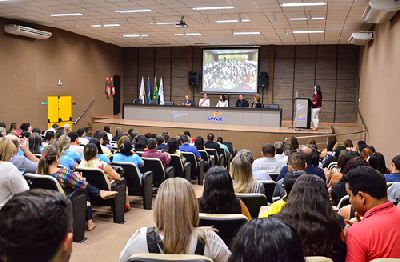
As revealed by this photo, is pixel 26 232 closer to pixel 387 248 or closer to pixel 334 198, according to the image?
pixel 387 248

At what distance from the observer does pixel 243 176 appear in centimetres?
395

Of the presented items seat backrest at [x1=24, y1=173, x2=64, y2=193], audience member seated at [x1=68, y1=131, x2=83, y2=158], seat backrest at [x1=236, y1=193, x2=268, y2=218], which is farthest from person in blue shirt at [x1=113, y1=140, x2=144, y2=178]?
seat backrest at [x1=236, y1=193, x2=268, y2=218]

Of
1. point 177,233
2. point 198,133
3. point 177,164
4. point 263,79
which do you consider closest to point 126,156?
point 177,164

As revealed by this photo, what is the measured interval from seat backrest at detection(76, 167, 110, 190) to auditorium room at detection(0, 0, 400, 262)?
0.02m

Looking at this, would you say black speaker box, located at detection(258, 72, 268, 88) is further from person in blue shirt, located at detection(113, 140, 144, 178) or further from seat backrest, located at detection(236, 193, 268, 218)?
seat backrest, located at detection(236, 193, 268, 218)

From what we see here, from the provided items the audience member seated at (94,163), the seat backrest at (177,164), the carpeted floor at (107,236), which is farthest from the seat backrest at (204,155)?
the audience member seated at (94,163)

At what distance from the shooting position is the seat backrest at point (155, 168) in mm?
6719

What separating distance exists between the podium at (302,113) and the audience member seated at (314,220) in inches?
460

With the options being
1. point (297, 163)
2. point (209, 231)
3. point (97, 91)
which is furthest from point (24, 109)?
point (209, 231)

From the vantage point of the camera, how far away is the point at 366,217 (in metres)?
2.27

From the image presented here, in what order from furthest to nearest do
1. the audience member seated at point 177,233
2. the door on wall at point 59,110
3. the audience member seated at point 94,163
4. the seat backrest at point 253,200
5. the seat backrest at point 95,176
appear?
1. the door on wall at point 59,110
2. the audience member seated at point 94,163
3. the seat backrest at point 95,176
4. the seat backrest at point 253,200
5. the audience member seated at point 177,233

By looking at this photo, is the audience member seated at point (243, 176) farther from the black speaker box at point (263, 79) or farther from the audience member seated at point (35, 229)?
the black speaker box at point (263, 79)

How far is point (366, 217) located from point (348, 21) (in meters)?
10.6

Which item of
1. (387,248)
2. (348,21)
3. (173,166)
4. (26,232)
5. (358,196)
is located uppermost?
(348,21)
